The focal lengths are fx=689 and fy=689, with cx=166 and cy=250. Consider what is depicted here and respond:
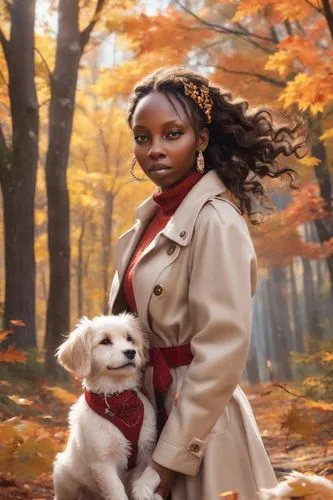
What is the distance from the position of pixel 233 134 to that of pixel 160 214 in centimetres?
46

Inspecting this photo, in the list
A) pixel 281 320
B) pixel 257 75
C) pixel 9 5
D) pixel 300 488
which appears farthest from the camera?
pixel 281 320

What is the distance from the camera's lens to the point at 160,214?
297cm

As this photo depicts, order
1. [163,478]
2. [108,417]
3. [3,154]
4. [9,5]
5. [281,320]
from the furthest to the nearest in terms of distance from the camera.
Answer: [281,320]
[9,5]
[3,154]
[108,417]
[163,478]

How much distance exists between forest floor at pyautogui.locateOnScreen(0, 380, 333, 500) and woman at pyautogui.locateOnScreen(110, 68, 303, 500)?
4.94 feet

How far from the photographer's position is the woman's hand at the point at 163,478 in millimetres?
2402

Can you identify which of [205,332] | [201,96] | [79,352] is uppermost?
[201,96]

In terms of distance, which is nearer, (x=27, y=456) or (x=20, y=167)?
(x=27, y=456)

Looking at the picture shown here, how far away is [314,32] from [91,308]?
17.4 metres

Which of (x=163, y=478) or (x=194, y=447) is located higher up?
(x=194, y=447)

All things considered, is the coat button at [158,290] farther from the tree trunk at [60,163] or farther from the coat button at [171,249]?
the tree trunk at [60,163]

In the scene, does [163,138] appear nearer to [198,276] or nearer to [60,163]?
[198,276]

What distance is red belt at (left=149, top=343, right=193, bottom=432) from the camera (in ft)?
8.34

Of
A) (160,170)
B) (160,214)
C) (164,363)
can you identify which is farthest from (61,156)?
(164,363)

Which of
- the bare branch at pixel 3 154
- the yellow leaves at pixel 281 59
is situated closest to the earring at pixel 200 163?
the yellow leaves at pixel 281 59
